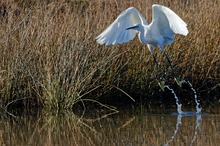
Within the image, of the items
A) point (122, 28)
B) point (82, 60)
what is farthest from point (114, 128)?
point (122, 28)

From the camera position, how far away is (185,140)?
6.83 m

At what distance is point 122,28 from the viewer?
8422mm

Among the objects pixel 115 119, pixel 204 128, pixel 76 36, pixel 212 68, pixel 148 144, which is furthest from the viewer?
pixel 212 68

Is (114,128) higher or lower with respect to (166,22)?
lower

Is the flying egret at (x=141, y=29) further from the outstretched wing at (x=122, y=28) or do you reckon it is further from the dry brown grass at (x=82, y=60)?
the dry brown grass at (x=82, y=60)

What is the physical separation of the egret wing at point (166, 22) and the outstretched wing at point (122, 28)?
0.70 ft

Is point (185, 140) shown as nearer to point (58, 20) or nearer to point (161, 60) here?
point (161, 60)

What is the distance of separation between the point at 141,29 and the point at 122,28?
27cm

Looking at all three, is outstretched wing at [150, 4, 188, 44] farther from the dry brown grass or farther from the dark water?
the dark water

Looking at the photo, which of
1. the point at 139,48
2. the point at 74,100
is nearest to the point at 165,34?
the point at 139,48

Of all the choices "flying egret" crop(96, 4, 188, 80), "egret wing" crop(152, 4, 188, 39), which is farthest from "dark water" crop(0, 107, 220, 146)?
"egret wing" crop(152, 4, 188, 39)

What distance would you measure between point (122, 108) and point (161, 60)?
0.93 m

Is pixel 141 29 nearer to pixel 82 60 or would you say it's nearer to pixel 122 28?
pixel 122 28

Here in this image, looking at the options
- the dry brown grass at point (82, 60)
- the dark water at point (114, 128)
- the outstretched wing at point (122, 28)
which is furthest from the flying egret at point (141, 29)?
the dark water at point (114, 128)
